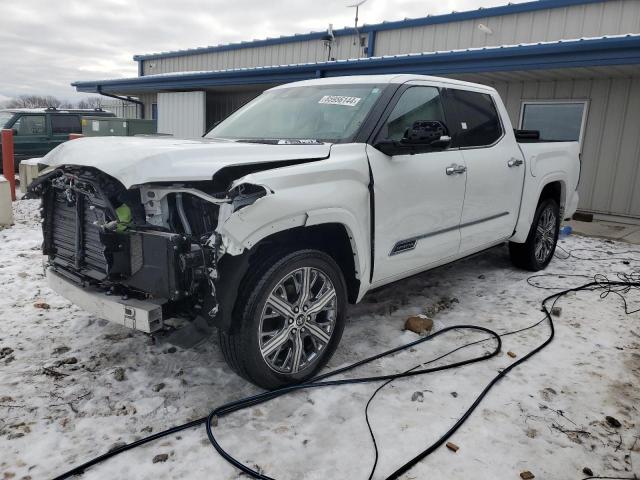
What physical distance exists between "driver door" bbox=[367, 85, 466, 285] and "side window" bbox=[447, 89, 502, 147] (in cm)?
21

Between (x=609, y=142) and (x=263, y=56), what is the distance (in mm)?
11394

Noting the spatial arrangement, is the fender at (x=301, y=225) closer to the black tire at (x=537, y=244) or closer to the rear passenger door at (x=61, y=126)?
the black tire at (x=537, y=244)

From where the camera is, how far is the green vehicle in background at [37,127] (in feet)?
44.7

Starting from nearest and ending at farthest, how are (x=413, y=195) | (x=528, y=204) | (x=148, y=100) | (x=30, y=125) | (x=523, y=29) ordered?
(x=413, y=195) < (x=528, y=204) < (x=523, y=29) < (x=30, y=125) < (x=148, y=100)

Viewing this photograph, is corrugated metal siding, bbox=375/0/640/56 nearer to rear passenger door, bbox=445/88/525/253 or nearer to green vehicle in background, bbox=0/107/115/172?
rear passenger door, bbox=445/88/525/253

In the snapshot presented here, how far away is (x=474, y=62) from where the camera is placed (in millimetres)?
9266

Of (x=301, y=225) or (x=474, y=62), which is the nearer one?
(x=301, y=225)

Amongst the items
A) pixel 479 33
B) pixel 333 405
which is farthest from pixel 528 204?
pixel 479 33

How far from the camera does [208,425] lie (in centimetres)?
270

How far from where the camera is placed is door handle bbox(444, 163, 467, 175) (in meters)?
4.02

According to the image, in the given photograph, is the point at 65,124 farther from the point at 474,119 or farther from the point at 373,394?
the point at 373,394

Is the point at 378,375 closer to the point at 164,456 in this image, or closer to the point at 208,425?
the point at 208,425

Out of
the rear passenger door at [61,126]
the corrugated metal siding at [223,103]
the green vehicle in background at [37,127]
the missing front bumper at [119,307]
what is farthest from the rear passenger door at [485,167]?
the rear passenger door at [61,126]

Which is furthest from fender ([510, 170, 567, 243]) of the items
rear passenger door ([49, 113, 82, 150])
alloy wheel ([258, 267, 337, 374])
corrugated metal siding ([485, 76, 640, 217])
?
rear passenger door ([49, 113, 82, 150])
